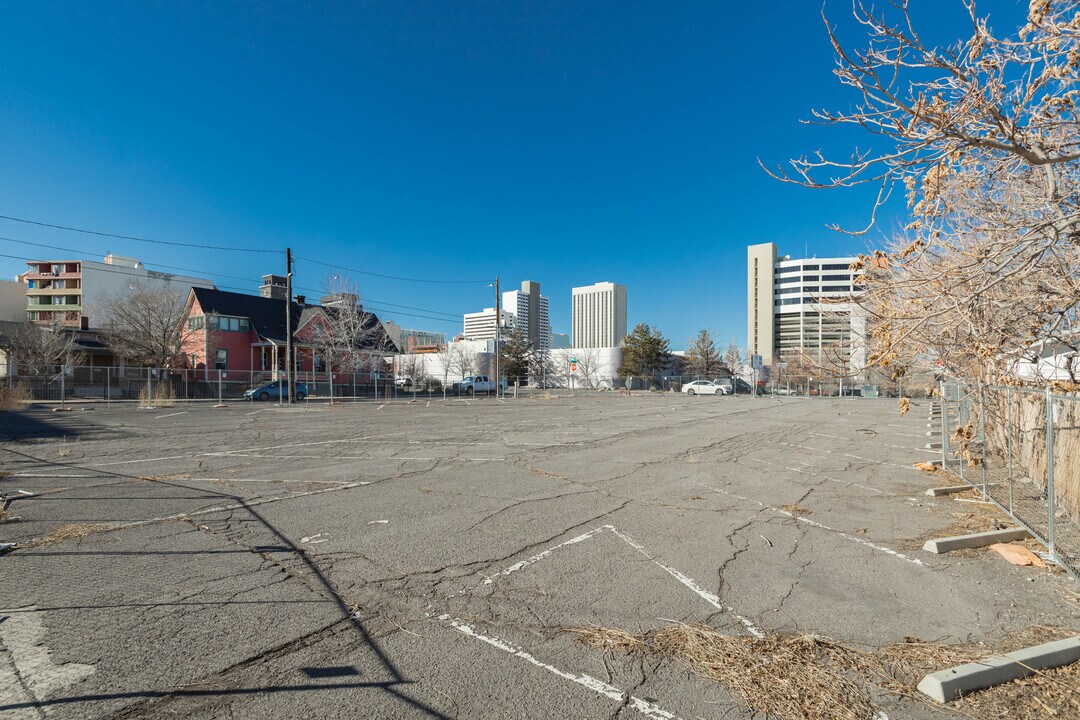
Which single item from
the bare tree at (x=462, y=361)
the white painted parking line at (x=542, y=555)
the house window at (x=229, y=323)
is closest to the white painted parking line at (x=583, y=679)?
the white painted parking line at (x=542, y=555)

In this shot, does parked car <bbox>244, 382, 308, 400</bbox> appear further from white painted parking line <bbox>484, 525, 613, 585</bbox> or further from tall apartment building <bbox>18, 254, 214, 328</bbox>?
tall apartment building <bbox>18, 254, 214, 328</bbox>

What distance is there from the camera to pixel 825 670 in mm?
A: 3537

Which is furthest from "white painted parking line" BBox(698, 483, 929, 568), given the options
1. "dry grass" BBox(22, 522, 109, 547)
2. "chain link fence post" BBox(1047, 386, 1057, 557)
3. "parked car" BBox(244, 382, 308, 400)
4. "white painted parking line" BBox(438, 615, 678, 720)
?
"parked car" BBox(244, 382, 308, 400)

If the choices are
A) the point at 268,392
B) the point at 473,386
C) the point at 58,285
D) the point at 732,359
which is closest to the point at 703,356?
the point at 732,359

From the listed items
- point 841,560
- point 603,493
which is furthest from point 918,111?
point 603,493

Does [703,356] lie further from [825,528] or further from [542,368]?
[825,528]

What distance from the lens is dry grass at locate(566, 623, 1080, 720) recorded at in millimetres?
3176

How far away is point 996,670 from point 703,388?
56.4m

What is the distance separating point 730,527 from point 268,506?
20.2ft

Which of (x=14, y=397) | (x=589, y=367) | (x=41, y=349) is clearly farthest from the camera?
(x=589, y=367)

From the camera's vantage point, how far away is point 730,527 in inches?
267

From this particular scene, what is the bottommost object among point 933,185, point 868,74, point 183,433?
point 183,433

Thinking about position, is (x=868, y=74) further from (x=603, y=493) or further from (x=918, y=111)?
(x=603, y=493)

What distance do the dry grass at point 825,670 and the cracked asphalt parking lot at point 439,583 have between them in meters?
0.15
